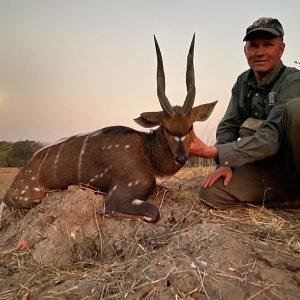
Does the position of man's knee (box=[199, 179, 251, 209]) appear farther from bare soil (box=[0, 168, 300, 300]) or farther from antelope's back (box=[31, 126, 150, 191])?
antelope's back (box=[31, 126, 150, 191])

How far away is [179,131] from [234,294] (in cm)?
229

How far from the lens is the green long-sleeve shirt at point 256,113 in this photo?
177 inches

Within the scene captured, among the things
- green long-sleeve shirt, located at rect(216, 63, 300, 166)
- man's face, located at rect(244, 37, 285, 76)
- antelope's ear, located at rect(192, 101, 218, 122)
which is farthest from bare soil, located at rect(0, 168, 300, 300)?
man's face, located at rect(244, 37, 285, 76)

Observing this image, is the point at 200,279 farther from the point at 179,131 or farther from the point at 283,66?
the point at 283,66

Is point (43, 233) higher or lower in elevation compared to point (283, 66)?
lower

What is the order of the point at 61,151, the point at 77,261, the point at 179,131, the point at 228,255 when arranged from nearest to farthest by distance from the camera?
the point at 228,255
the point at 77,261
the point at 179,131
the point at 61,151

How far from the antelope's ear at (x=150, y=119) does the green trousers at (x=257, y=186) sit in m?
0.90

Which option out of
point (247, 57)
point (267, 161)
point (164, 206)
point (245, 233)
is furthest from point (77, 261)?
point (247, 57)

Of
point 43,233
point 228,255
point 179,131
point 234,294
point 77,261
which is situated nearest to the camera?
point 234,294

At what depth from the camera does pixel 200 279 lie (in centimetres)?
270

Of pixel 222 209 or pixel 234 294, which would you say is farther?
pixel 222 209

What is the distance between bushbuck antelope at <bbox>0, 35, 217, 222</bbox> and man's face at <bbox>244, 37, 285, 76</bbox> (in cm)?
67

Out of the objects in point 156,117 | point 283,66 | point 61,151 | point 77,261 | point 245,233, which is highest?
point 283,66

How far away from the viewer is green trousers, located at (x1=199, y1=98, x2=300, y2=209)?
16.3ft
